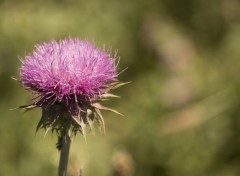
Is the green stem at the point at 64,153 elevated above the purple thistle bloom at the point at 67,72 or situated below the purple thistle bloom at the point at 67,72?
below

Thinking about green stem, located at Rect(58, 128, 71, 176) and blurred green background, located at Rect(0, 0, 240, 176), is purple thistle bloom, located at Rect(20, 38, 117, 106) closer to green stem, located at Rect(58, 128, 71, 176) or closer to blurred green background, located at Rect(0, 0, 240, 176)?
green stem, located at Rect(58, 128, 71, 176)

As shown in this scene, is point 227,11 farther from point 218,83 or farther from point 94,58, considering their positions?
point 94,58

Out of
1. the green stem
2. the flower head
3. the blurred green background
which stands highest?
the blurred green background

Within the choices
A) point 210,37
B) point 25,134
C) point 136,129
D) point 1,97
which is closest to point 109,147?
point 136,129

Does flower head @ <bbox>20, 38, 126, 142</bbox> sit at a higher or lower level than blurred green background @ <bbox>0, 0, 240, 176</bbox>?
lower

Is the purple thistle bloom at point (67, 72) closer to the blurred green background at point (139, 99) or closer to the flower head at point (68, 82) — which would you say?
the flower head at point (68, 82)

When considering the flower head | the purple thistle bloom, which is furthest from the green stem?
the purple thistle bloom

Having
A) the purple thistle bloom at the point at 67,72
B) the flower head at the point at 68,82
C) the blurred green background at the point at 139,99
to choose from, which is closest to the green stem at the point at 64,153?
the flower head at the point at 68,82
